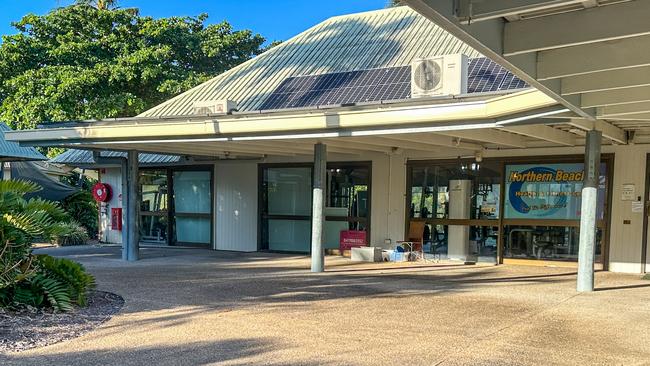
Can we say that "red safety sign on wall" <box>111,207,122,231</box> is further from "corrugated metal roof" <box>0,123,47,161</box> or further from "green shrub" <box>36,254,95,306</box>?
"green shrub" <box>36,254,95,306</box>

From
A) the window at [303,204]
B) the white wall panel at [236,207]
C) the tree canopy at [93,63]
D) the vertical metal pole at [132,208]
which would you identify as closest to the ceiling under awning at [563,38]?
the window at [303,204]

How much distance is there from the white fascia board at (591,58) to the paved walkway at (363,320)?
2.64 meters

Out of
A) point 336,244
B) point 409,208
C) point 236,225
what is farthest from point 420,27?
point 236,225

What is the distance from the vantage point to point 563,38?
13.1ft

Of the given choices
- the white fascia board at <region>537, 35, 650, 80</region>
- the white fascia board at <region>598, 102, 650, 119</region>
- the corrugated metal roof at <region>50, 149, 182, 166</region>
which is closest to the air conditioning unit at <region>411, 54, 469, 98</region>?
the white fascia board at <region>598, 102, 650, 119</region>

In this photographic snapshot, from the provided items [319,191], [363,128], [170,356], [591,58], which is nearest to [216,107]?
[319,191]

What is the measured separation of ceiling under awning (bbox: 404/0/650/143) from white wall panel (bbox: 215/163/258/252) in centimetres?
1025

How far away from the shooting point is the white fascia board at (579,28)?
146 inches

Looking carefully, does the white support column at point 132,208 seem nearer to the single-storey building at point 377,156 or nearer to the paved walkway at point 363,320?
the single-storey building at point 377,156

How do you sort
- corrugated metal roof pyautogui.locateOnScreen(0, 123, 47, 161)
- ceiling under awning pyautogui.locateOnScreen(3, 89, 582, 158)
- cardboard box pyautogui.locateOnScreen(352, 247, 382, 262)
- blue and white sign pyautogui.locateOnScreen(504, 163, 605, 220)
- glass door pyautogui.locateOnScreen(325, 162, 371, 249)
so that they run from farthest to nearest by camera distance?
corrugated metal roof pyautogui.locateOnScreen(0, 123, 47, 161) → glass door pyautogui.locateOnScreen(325, 162, 371, 249) → cardboard box pyautogui.locateOnScreen(352, 247, 382, 262) → blue and white sign pyautogui.locateOnScreen(504, 163, 605, 220) → ceiling under awning pyautogui.locateOnScreen(3, 89, 582, 158)

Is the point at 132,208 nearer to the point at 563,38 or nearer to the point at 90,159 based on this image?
the point at 90,159

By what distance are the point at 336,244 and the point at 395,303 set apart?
6420 mm

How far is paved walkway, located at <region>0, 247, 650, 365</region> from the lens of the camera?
16.6ft

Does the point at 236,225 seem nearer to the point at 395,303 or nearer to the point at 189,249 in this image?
the point at 189,249
